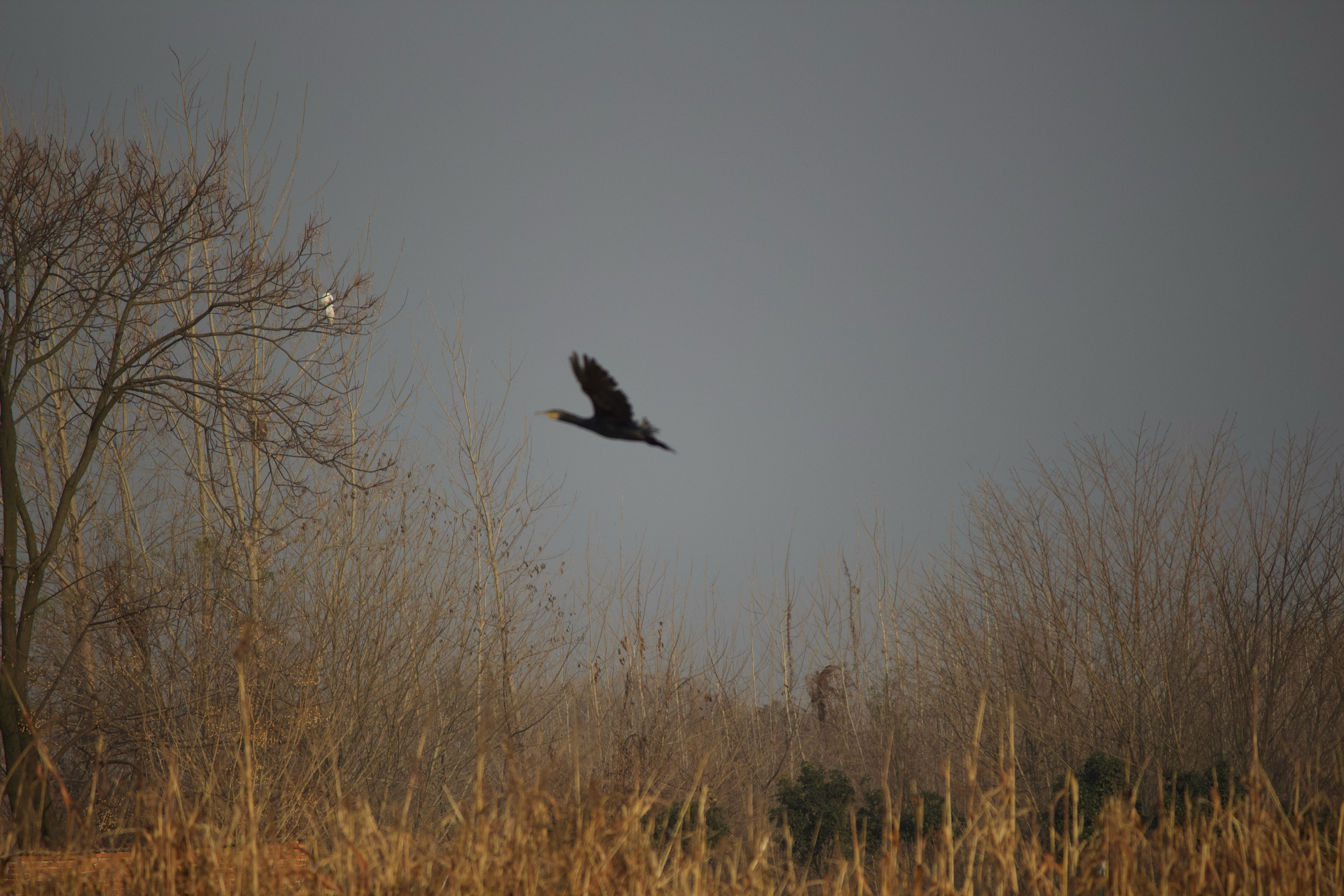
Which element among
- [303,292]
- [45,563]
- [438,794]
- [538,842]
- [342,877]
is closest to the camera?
[342,877]

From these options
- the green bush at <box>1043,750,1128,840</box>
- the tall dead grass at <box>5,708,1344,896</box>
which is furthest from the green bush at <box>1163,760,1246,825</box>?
the tall dead grass at <box>5,708,1344,896</box>

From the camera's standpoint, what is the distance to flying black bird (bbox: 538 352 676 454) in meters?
2.81

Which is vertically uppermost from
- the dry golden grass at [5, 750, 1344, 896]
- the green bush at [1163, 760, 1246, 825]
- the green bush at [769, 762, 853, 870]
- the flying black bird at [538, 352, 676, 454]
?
the flying black bird at [538, 352, 676, 454]

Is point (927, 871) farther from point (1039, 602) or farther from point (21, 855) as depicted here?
point (1039, 602)

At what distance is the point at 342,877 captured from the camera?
10.3ft

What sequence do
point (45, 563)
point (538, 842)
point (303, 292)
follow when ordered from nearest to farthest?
point (538, 842) < point (45, 563) < point (303, 292)

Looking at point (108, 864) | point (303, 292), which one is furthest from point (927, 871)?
point (303, 292)

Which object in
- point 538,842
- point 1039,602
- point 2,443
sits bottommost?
point 538,842

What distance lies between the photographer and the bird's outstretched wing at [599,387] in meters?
2.81

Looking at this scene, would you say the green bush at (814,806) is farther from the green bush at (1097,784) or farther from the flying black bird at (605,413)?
the flying black bird at (605,413)

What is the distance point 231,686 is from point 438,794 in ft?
7.43

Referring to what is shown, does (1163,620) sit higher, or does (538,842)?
(1163,620)

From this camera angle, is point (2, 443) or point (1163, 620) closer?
point (2, 443)

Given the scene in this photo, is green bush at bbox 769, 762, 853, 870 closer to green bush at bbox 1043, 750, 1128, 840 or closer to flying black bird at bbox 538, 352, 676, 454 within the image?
green bush at bbox 1043, 750, 1128, 840
